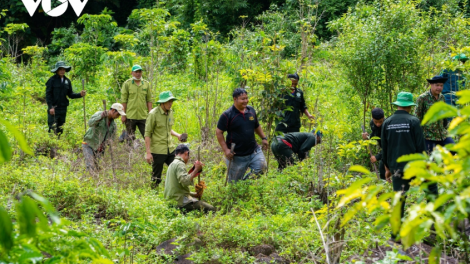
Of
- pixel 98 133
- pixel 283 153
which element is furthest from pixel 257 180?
pixel 98 133

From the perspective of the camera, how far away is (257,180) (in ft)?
23.8

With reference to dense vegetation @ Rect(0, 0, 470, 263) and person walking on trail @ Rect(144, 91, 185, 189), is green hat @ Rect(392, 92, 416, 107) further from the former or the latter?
person walking on trail @ Rect(144, 91, 185, 189)

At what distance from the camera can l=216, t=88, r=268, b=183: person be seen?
7195 mm

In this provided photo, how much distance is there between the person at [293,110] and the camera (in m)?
8.44

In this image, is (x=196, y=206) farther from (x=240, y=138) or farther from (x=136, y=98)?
(x=136, y=98)

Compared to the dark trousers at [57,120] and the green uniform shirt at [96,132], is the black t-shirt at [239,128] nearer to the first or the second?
the green uniform shirt at [96,132]

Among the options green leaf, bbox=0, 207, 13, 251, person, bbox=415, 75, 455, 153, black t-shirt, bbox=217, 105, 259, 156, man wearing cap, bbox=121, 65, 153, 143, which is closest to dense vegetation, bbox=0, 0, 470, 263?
green leaf, bbox=0, 207, 13, 251

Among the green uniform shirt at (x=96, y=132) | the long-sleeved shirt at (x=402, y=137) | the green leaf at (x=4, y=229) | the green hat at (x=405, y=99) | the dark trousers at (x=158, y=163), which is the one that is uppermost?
the green leaf at (x=4, y=229)

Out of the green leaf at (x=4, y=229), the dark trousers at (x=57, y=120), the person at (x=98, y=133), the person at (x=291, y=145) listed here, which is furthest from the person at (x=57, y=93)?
the green leaf at (x=4, y=229)

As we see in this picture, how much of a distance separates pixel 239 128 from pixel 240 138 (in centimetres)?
15

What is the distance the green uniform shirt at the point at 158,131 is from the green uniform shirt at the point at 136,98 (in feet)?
5.45

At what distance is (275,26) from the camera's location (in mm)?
15719

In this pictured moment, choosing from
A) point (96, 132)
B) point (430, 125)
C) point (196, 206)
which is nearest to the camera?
point (430, 125)

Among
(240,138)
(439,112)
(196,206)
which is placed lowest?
(196,206)
